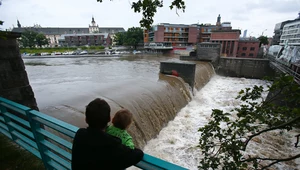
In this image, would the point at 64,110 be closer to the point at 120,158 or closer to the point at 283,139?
the point at 120,158

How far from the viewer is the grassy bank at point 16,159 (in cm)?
269

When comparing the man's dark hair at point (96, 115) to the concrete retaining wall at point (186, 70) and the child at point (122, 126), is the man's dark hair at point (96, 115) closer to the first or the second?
the child at point (122, 126)

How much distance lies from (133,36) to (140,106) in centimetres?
5717

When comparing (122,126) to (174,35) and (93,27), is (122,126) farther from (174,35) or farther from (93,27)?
(93,27)

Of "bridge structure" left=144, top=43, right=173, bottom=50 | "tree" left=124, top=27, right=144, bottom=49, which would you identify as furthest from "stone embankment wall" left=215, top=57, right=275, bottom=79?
"tree" left=124, top=27, right=144, bottom=49

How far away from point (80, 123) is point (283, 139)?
918 centimetres

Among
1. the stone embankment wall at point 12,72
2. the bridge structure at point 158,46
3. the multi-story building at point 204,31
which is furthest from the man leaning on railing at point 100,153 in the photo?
the multi-story building at point 204,31

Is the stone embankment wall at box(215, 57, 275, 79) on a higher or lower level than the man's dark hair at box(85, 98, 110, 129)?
lower

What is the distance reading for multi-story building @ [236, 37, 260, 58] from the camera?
3784 cm

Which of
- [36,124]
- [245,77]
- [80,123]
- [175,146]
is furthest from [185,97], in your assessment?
[245,77]

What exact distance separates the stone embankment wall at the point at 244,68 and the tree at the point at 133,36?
139 ft

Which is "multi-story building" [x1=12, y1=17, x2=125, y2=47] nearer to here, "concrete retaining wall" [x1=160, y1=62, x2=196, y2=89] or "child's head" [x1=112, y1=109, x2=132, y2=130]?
"concrete retaining wall" [x1=160, y1=62, x2=196, y2=89]

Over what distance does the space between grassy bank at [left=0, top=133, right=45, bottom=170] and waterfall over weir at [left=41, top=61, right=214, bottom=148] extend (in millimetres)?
2016

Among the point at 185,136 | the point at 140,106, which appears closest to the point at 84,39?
the point at 140,106
